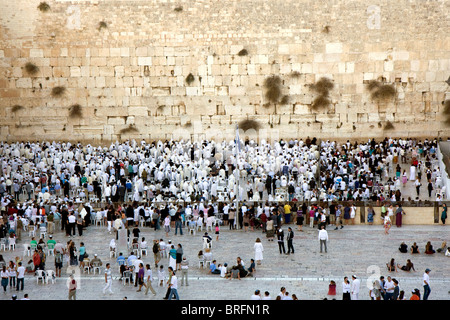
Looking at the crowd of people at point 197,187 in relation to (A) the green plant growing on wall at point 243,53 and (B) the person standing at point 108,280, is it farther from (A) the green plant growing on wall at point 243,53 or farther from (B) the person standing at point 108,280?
(A) the green plant growing on wall at point 243,53

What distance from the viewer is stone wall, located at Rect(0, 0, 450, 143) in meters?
30.5

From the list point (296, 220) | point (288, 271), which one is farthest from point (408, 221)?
point (288, 271)

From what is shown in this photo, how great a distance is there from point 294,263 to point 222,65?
1511cm

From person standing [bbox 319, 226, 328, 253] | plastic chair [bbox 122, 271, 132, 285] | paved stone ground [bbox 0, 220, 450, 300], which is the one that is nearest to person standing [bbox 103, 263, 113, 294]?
paved stone ground [bbox 0, 220, 450, 300]

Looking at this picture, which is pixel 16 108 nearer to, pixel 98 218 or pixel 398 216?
pixel 98 218

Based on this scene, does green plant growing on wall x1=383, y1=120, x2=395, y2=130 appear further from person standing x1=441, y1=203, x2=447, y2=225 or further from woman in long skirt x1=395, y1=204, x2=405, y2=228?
woman in long skirt x1=395, y1=204, x2=405, y2=228

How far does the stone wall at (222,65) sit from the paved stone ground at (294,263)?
10.5 metres

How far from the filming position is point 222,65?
1211 inches

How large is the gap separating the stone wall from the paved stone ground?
10540 millimetres

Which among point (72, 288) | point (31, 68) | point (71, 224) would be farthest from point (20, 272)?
point (31, 68)

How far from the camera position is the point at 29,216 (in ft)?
67.0

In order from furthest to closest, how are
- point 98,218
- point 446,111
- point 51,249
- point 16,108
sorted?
point 16,108 → point 446,111 → point 98,218 → point 51,249

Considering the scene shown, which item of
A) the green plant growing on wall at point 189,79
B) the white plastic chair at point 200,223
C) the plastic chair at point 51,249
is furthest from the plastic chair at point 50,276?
the green plant growing on wall at point 189,79

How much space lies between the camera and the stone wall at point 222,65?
3045 cm
